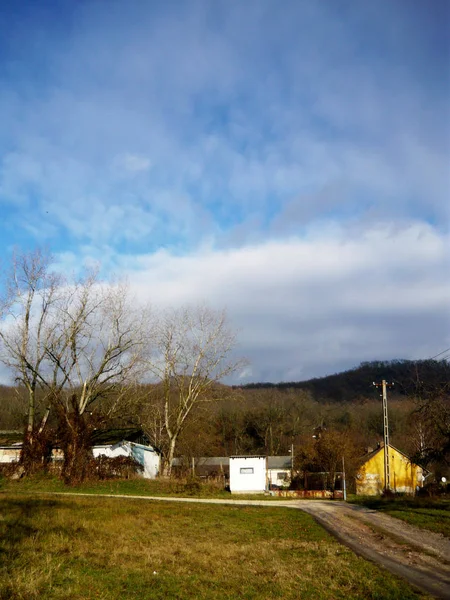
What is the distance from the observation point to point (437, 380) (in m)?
19.2

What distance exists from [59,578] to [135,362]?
26.6 meters

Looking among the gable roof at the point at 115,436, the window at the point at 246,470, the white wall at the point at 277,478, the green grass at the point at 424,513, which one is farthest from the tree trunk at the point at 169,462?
the green grass at the point at 424,513

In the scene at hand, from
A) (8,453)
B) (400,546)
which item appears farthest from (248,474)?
(400,546)

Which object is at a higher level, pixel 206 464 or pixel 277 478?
pixel 277 478

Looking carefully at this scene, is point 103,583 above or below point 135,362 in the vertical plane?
below

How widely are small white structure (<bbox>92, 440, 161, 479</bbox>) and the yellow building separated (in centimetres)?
1814

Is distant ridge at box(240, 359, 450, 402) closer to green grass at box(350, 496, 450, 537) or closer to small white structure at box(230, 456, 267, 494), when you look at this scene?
green grass at box(350, 496, 450, 537)

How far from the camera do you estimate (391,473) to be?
142ft

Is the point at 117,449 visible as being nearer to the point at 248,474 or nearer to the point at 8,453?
the point at 8,453

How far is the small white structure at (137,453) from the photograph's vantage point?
3364cm

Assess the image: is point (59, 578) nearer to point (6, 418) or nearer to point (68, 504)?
point (68, 504)

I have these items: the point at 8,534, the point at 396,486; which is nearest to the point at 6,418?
the point at 396,486

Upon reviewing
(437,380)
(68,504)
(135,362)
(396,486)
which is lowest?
(396,486)

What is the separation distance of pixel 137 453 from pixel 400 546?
2906 centimetres
